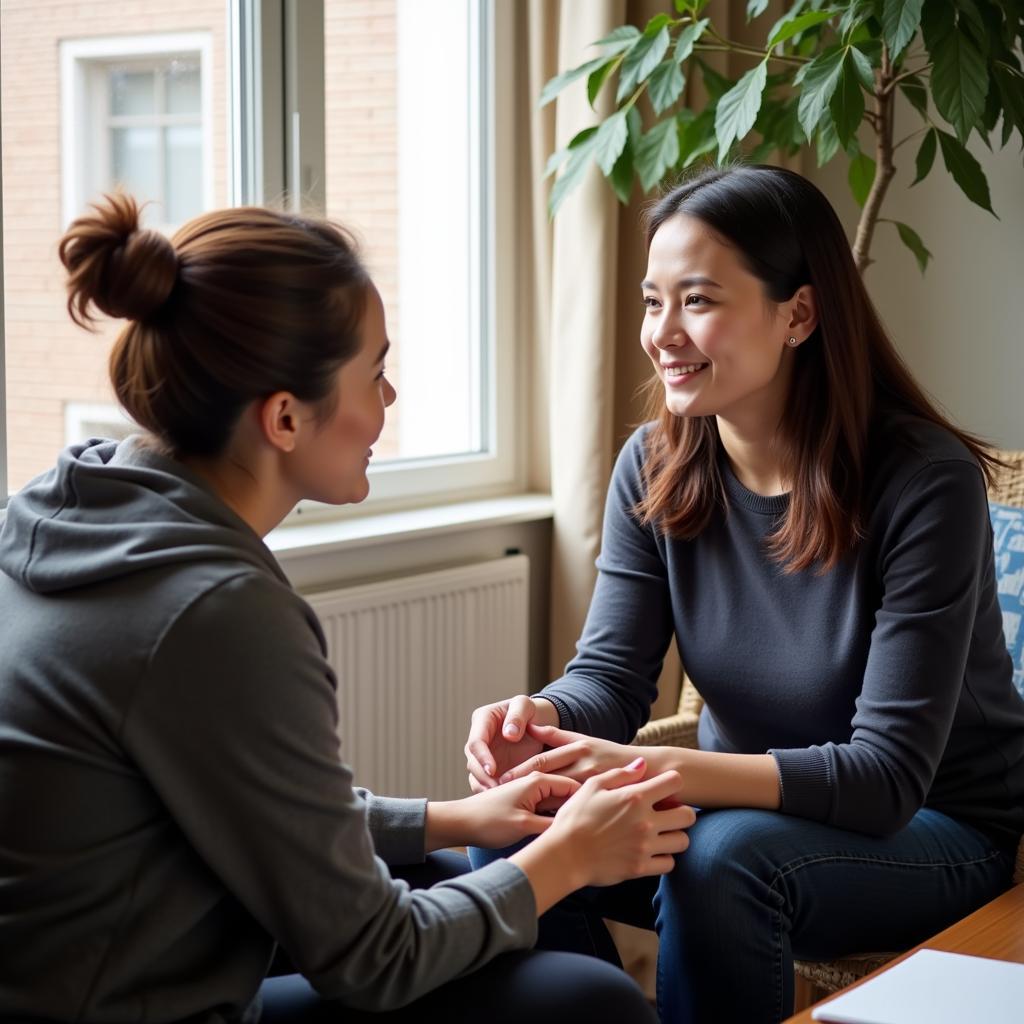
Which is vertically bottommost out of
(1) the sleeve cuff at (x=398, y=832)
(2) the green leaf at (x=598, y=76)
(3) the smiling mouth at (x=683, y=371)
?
(1) the sleeve cuff at (x=398, y=832)

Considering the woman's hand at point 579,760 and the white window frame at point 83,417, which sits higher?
the white window frame at point 83,417

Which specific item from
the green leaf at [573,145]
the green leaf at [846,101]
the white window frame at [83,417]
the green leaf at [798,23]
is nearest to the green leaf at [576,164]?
the green leaf at [573,145]

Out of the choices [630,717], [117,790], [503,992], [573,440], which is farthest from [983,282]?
[117,790]

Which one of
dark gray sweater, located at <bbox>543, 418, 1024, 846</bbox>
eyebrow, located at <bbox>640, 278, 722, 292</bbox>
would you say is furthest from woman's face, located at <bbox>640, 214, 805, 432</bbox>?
dark gray sweater, located at <bbox>543, 418, 1024, 846</bbox>

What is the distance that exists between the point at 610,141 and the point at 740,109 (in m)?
0.27

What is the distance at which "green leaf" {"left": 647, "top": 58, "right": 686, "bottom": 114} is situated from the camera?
2055 millimetres

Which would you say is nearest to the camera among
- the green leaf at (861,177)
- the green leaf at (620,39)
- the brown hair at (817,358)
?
the brown hair at (817,358)

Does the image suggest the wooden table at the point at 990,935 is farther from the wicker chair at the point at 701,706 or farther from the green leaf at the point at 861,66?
the green leaf at the point at 861,66

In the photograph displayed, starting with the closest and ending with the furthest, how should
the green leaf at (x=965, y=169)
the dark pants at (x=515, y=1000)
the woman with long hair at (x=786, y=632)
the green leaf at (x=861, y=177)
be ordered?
the dark pants at (x=515, y=1000) < the woman with long hair at (x=786, y=632) < the green leaf at (x=965, y=169) < the green leaf at (x=861, y=177)

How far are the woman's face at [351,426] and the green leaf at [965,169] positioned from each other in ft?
3.87

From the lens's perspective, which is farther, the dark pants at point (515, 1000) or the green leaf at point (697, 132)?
the green leaf at point (697, 132)

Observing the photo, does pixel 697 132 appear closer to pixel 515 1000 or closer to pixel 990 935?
pixel 990 935

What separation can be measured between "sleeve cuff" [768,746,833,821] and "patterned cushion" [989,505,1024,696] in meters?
0.50

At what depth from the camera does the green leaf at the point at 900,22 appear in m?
1.75
